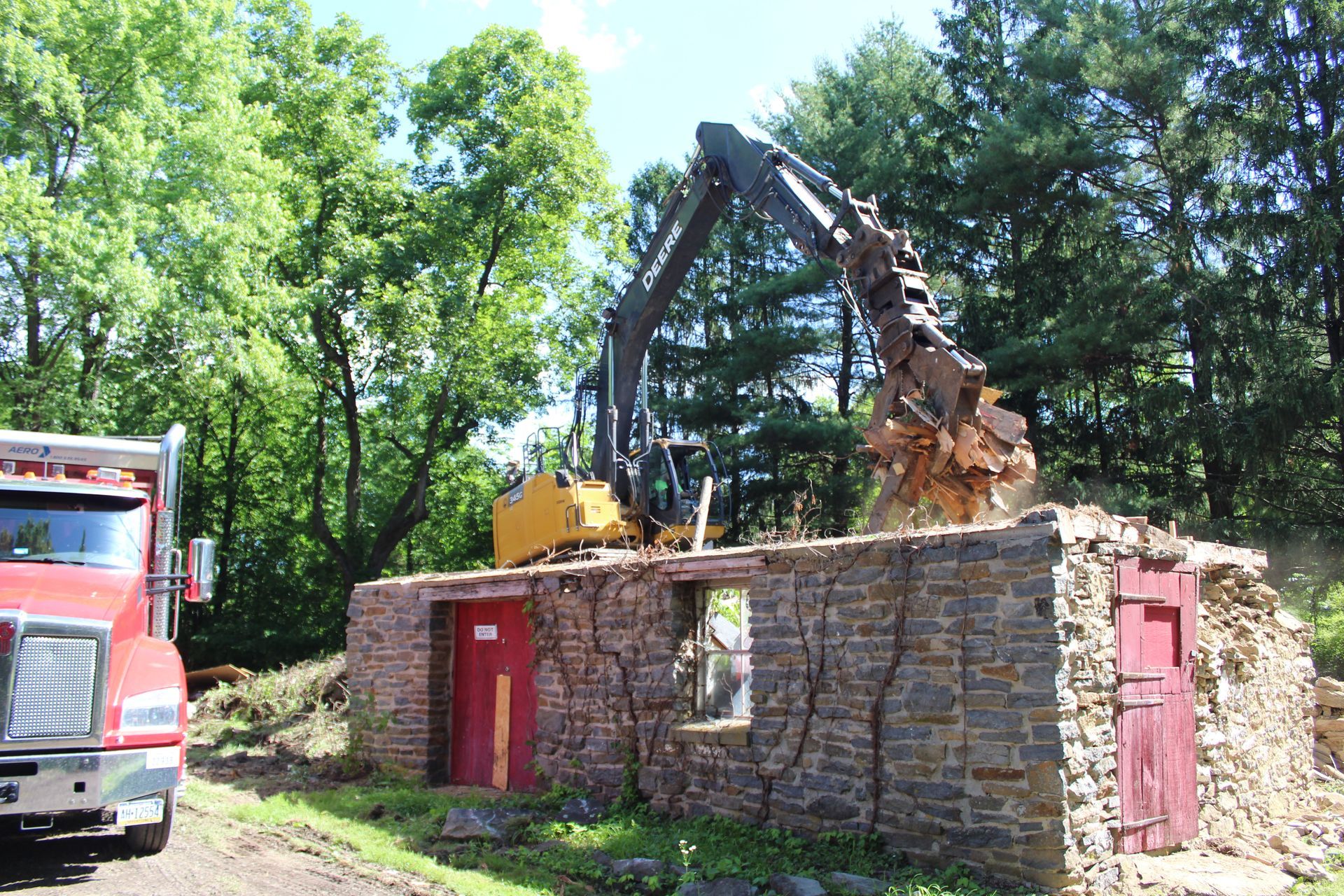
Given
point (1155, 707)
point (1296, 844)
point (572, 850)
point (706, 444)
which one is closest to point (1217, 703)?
point (1296, 844)

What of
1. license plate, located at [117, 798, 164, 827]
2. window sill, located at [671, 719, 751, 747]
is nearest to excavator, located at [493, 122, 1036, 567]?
window sill, located at [671, 719, 751, 747]

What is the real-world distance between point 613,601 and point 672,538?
2.44 metres

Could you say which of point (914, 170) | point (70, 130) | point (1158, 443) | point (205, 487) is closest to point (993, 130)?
point (914, 170)

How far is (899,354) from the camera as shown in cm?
871

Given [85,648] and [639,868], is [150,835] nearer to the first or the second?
[85,648]

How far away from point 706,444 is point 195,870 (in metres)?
7.87

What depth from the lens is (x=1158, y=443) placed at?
16.8 meters

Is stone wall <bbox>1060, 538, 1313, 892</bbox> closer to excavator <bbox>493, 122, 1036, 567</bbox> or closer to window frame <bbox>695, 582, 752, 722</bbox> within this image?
excavator <bbox>493, 122, 1036, 567</bbox>

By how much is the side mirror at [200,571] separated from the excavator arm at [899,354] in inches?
223

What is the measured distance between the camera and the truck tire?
707 centimetres

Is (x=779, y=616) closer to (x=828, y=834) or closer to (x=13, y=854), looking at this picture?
(x=828, y=834)

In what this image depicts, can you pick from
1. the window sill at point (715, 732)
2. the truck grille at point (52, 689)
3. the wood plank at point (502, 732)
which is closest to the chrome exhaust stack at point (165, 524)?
the truck grille at point (52, 689)

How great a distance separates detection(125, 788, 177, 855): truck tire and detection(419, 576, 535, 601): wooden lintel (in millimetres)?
3913

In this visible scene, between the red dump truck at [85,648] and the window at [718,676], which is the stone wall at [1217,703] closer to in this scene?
the window at [718,676]
